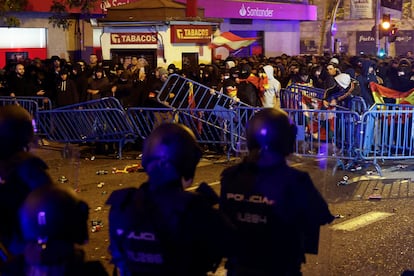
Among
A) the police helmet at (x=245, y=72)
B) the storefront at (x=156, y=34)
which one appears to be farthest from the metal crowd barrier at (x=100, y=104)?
the storefront at (x=156, y=34)

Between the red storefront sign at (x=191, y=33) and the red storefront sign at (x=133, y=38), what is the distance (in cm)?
51

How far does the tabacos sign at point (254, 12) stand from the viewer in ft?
111

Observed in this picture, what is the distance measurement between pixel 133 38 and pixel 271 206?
14557 mm

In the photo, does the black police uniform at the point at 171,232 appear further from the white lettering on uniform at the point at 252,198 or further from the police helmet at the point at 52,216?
the white lettering on uniform at the point at 252,198

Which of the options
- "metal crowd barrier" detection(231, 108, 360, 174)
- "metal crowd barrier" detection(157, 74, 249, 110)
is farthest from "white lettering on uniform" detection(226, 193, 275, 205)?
"metal crowd barrier" detection(157, 74, 249, 110)

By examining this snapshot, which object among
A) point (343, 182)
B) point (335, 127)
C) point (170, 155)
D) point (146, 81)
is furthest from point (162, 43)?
point (170, 155)

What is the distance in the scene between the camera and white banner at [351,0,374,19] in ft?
144

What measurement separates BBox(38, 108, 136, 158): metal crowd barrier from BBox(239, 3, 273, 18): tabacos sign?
21162mm

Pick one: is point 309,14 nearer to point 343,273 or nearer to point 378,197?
point 378,197

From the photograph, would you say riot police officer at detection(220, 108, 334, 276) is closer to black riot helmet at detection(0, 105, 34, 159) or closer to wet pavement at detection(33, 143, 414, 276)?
wet pavement at detection(33, 143, 414, 276)

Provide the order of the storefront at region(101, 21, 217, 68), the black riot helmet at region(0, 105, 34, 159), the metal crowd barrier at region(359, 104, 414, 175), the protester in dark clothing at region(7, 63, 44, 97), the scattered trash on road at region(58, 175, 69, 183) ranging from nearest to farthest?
the black riot helmet at region(0, 105, 34, 159), the scattered trash on road at region(58, 175, 69, 183), the metal crowd barrier at region(359, 104, 414, 175), the protester in dark clothing at region(7, 63, 44, 97), the storefront at region(101, 21, 217, 68)

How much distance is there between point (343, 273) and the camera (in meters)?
6.70

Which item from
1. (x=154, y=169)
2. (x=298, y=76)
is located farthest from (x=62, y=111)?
(x=154, y=169)

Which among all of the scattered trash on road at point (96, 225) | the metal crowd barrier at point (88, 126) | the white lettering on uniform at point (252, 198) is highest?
the white lettering on uniform at point (252, 198)
